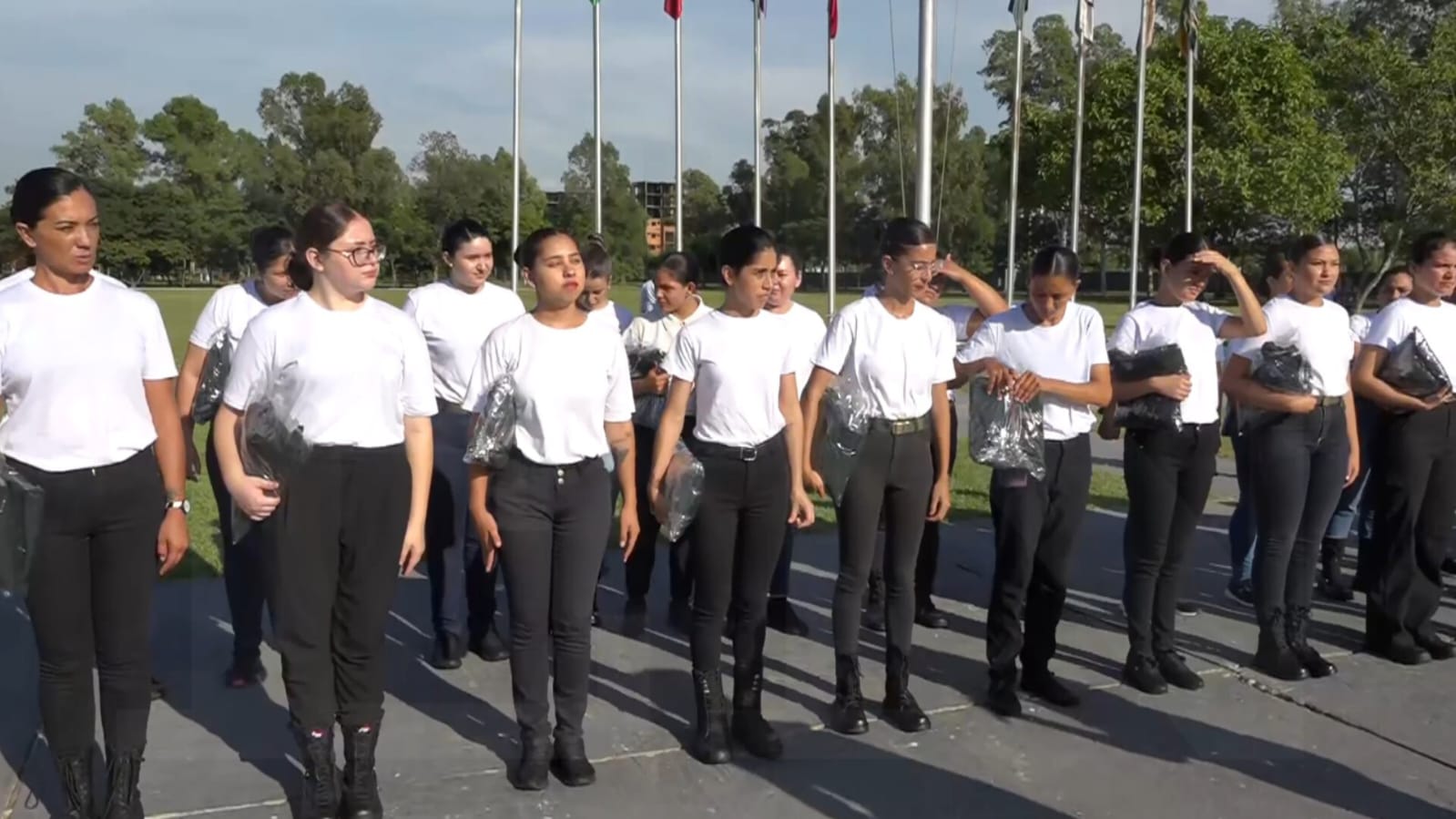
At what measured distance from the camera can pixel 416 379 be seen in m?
3.89

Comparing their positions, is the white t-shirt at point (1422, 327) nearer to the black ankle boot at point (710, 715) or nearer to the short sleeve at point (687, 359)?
the short sleeve at point (687, 359)

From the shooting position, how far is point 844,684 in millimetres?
4707

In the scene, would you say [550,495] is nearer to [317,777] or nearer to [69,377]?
[317,777]

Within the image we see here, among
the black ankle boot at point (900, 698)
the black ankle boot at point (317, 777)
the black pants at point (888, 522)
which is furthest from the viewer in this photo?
the black ankle boot at point (900, 698)

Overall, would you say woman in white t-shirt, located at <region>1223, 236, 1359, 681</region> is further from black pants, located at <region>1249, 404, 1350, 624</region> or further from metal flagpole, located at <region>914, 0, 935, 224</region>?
metal flagpole, located at <region>914, 0, 935, 224</region>

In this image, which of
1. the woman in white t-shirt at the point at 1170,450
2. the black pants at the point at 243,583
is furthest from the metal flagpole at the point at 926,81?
the black pants at the point at 243,583

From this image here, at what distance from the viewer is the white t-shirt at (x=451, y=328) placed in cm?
540

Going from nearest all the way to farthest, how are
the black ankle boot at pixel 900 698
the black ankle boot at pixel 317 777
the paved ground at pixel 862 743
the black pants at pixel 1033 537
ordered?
the black ankle boot at pixel 317 777 → the paved ground at pixel 862 743 → the black ankle boot at pixel 900 698 → the black pants at pixel 1033 537

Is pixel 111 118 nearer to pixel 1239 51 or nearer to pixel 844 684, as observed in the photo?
pixel 1239 51

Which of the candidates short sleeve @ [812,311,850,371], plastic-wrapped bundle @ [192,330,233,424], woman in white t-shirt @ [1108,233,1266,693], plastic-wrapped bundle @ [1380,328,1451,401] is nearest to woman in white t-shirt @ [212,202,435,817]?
plastic-wrapped bundle @ [192,330,233,424]

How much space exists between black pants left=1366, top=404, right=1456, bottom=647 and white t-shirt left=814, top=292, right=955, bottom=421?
2.36 metres

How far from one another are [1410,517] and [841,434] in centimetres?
287

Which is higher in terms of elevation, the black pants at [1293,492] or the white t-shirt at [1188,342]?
the white t-shirt at [1188,342]

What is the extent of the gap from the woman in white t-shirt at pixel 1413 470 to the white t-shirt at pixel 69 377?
505cm
